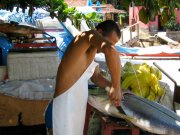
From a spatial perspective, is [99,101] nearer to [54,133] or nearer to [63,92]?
[63,92]

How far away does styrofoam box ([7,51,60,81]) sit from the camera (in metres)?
4.65

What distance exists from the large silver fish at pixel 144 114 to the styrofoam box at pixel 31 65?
215cm

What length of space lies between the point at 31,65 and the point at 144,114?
261 centimetres

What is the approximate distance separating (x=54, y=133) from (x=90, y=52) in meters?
0.77

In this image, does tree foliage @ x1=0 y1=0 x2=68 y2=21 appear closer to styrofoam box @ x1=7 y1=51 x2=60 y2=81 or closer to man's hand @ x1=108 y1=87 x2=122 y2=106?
styrofoam box @ x1=7 y1=51 x2=60 y2=81

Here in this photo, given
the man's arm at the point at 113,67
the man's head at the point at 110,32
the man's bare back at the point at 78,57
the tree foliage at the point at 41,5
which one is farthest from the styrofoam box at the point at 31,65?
the man's arm at the point at 113,67

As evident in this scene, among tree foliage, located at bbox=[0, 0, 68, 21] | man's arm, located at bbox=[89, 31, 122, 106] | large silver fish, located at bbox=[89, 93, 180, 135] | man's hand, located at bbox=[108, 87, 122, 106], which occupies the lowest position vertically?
large silver fish, located at bbox=[89, 93, 180, 135]

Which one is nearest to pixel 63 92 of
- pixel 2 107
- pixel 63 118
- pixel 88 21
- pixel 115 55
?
pixel 63 118

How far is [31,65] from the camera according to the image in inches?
186

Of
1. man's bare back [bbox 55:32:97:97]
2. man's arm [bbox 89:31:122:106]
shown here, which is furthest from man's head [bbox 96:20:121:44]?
A: man's arm [bbox 89:31:122:106]

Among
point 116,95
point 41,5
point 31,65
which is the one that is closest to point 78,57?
point 116,95

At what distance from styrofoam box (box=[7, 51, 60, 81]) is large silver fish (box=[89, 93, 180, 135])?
2.15 metres

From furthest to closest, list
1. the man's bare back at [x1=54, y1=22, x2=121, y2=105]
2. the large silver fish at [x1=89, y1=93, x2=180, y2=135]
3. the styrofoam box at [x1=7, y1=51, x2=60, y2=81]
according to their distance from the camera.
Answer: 1. the styrofoam box at [x1=7, y1=51, x2=60, y2=81]
2. the man's bare back at [x1=54, y1=22, x2=121, y2=105]
3. the large silver fish at [x1=89, y1=93, x2=180, y2=135]

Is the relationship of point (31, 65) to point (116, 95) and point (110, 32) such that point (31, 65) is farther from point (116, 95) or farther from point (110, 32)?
point (116, 95)
